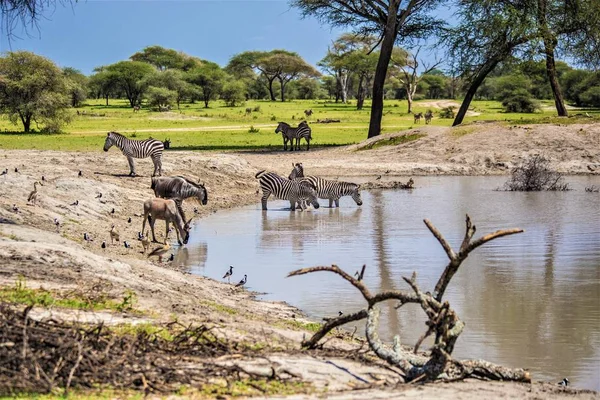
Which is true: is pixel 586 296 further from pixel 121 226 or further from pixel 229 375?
pixel 121 226

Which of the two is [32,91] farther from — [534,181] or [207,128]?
[534,181]

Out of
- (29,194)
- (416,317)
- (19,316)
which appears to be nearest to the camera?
(19,316)

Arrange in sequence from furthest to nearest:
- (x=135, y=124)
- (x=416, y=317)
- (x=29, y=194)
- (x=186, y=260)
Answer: (x=135, y=124) → (x=29, y=194) → (x=186, y=260) → (x=416, y=317)

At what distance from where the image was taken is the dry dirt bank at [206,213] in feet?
21.7

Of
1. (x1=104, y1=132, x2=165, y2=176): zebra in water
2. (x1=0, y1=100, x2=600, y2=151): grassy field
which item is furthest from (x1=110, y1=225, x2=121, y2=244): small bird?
(x1=0, y1=100, x2=600, y2=151): grassy field

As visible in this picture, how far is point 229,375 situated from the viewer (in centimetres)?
611

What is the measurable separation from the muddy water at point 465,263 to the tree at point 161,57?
272 feet

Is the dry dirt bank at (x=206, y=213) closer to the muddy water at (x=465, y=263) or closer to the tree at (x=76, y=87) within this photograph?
the muddy water at (x=465, y=263)

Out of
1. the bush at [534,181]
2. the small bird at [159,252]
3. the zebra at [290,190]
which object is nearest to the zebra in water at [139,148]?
the zebra at [290,190]

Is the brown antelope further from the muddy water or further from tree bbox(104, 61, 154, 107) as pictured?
tree bbox(104, 61, 154, 107)

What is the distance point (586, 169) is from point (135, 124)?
93.3 feet

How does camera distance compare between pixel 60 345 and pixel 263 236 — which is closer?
pixel 60 345

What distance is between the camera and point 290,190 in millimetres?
20562

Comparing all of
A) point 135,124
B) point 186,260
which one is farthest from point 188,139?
point 186,260
